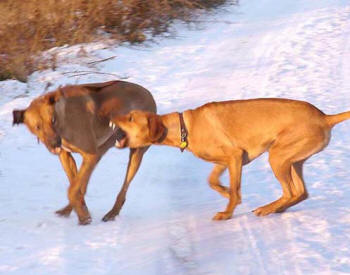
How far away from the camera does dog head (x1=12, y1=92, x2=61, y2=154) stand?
6180mm

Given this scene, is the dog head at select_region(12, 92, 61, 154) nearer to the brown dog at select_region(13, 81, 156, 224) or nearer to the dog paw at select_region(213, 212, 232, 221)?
the brown dog at select_region(13, 81, 156, 224)

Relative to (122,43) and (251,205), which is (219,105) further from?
(122,43)

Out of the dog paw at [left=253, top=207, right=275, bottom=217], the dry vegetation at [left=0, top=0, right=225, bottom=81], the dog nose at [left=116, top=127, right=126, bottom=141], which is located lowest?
the dry vegetation at [left=0, top=0, right=225, bottom=81]

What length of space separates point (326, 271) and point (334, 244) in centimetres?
60

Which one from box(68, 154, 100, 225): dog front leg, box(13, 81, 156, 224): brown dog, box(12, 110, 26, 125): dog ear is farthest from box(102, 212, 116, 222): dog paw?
box(12, 110, 26, 125): dog ear

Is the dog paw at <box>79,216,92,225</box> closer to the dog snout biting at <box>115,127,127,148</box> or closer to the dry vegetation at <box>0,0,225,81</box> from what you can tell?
the dog snout biting at <box>115,127,127,148</box>

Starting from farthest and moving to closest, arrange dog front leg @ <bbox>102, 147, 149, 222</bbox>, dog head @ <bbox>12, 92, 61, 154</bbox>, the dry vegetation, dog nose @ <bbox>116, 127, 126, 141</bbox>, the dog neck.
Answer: the dry vegetation, dog nose @ <bbox>116, 127, 126, 141</bbox>, dog front leg @ <bbox>102, 147, 149, 222</bbox>, the dog neck, dog head @ <bbox>12, 92, 61, 154</bbox>

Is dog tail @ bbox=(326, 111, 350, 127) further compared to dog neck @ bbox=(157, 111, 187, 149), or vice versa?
dog neck @ bbox=(157, 111, 187, 149)

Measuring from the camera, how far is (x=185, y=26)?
16891 mm

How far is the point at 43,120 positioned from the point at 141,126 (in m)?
0.90

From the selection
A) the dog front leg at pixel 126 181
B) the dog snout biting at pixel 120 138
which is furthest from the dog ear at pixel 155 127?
the dog front leg at pixel 126 181

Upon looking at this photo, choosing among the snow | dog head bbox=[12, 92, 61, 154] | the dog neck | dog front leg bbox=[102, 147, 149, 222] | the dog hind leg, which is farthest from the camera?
the dog hind leg

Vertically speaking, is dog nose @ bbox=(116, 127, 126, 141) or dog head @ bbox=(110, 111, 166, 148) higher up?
dog head @ bbox=(110, 111, 166, 148)

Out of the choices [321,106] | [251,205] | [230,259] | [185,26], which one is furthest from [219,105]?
[185,26]
